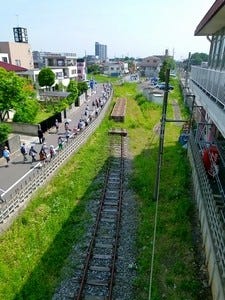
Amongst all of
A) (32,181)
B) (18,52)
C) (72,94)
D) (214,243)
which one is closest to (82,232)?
(32,181)

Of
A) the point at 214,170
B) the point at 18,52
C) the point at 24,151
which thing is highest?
the point at 18,52

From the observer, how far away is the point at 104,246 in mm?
12812

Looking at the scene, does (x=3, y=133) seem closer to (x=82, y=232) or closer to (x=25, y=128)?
(x=25, y=128)

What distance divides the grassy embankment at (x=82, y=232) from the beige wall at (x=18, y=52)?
41207 millimetres

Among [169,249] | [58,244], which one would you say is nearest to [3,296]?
[58,244]

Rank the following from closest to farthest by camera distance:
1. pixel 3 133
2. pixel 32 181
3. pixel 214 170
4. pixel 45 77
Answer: pixel 214 170
pixel 32 181
pixel 3 133
pixel 45 77

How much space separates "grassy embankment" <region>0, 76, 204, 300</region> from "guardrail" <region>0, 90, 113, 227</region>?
54cm

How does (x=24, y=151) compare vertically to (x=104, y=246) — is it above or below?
above

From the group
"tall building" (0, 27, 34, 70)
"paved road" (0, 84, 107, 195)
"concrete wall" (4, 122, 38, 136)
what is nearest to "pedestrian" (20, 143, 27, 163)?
"paved road" (0, 84, 107, 195)

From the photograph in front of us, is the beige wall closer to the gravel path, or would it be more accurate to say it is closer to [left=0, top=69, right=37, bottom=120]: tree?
[left=0, top=69, right=37, bottom=120]: tree

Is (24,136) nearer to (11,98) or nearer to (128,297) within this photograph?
(11,98)

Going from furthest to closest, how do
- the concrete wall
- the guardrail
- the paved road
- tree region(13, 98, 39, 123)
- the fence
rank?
1. tree region(13, 98, 39, 123)
2. the concrete wall
3. the paved road
4. the guardrail
5. the fence

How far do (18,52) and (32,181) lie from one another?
1944 inches

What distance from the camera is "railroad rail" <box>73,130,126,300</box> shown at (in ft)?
34.8
